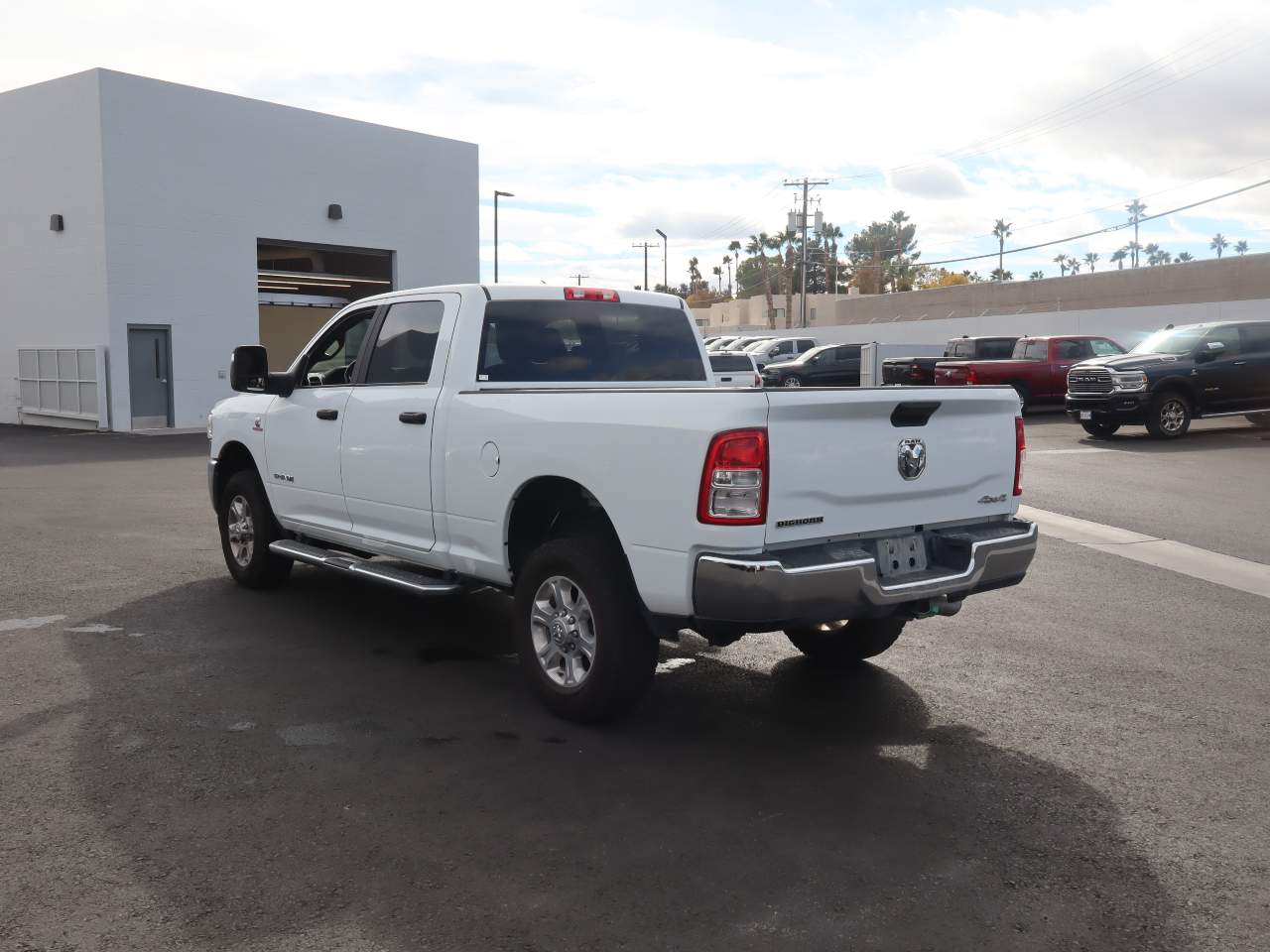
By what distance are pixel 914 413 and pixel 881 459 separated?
0.31m

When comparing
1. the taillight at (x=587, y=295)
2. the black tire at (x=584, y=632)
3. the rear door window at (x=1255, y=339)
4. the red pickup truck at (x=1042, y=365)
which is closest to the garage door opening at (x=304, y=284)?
the red pickup truck at (x=1042, y=365)

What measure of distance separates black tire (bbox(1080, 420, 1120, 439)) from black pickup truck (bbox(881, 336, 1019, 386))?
5763 millimetres

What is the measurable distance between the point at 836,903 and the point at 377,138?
95.7ft

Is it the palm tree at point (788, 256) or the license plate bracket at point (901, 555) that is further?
the palm tree at point (788, 256)

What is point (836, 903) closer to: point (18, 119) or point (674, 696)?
point (674, 696)

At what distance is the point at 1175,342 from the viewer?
68.7ft

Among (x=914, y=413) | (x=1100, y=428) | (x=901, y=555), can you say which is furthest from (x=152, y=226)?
(x=901, y=555)

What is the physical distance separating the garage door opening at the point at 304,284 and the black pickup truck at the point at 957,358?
13.6 meters

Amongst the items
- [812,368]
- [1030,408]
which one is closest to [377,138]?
[812,368]

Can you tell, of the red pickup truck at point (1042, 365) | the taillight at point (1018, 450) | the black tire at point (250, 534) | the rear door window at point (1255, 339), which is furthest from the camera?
the red pickup truck at point (1042, 365)

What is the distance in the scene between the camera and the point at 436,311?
6.54 meters

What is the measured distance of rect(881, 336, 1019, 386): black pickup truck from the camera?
26703 mm

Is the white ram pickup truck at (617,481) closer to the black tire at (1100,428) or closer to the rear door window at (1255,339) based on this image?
the black tire at (1100,428)

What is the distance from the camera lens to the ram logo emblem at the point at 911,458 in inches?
198
